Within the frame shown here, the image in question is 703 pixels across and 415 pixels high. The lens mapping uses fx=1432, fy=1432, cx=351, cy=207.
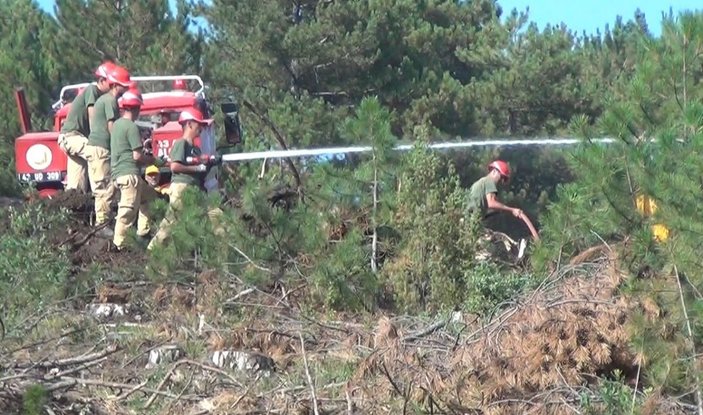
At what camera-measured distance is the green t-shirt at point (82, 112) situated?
1253 centimetres

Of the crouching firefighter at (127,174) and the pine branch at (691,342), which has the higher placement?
the crouching firefighter at (127,174)

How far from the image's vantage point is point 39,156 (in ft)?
44.0

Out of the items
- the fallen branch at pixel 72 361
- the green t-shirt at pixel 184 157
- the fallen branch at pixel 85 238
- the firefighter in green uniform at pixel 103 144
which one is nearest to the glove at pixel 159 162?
the firefighter in green uniform at pixel 103 144

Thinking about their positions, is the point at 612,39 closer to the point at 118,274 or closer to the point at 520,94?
the point at 520,94

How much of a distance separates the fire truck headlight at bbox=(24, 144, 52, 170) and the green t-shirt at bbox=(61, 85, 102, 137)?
32.0 inches

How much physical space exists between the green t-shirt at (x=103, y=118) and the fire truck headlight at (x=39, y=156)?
1.37 meters

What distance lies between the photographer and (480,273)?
962cm

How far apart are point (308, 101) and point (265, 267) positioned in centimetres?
1731

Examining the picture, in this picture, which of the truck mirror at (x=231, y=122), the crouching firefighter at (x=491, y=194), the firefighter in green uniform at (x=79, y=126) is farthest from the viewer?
the truck mirror at (x=231, y=122)

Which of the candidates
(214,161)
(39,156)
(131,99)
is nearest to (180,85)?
(39,156)

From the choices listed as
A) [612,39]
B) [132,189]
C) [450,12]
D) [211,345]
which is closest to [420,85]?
[450,12]

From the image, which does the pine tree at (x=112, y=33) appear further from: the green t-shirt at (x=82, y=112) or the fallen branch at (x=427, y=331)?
the fallen branch at (x=427, y=331)

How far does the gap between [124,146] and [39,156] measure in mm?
2296

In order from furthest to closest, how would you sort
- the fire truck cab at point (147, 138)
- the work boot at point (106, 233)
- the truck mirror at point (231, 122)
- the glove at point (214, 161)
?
the truck mirror at point (231, 122), the fire truck cab at point (147, 138), the work boot at point (106, 233), the glove at point (214, 161)
